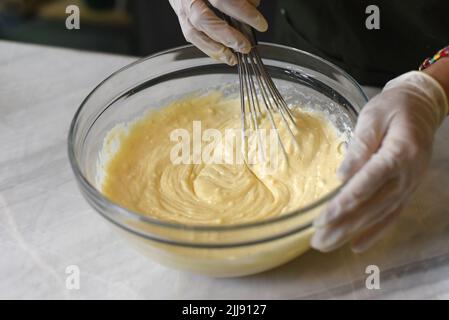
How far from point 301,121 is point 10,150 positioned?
761mm

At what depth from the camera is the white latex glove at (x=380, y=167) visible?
40.0 inches

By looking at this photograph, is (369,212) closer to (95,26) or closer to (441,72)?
(441,72)

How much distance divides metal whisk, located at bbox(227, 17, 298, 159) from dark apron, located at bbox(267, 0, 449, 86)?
368mm

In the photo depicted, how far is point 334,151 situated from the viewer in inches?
53.4

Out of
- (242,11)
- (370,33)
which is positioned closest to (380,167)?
(242,11)

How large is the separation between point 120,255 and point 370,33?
907 mm

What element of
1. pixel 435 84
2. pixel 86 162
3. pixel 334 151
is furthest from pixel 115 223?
pixel 435 84

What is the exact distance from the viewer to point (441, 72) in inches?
49.4

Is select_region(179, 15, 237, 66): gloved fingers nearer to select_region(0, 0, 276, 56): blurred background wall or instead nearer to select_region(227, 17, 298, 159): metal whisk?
select_region(227, 17, 298, 159): metal whisk

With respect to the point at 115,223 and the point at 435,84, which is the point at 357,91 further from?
the point at 115,223

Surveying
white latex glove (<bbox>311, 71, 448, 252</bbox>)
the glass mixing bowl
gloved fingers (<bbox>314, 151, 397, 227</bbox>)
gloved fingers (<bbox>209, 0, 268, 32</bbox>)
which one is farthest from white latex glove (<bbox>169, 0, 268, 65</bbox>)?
gloved fingers (<bbox>314, 151, 397, 227</bbox>)

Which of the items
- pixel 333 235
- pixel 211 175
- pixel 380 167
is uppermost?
pixel 211 175

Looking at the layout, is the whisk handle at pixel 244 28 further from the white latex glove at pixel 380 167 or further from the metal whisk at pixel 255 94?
the white latex glove at pixel 380 167

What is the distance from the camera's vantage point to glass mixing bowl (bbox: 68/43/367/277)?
3.37 feet
